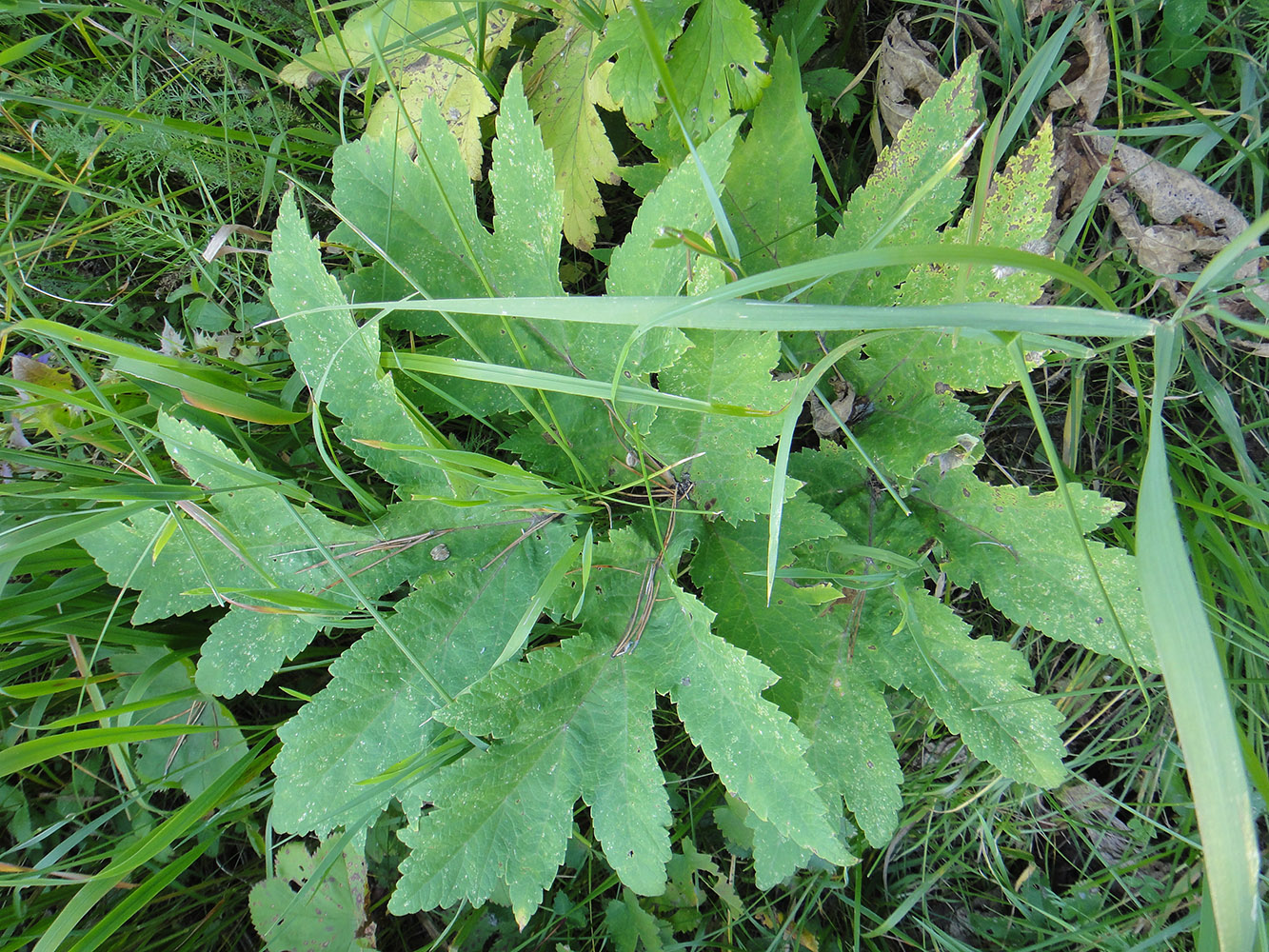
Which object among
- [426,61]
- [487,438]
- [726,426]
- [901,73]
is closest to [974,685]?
[726,426]

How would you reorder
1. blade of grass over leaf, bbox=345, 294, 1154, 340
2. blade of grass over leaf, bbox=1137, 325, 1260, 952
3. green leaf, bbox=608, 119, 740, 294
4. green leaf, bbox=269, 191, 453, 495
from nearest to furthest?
blade of grass over leaf, bbox=1137, 325, 1260, 952
blade of grass over leaf, bbox=345, 294, 1154, 340
green leaf, bbox=608, 119, 740, 294
green leaf, bbox=269, 191, 453, 495

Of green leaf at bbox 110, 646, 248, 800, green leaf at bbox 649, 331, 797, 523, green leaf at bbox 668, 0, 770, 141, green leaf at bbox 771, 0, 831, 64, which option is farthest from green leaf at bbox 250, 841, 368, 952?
green leaf at bbox 771, 0, 831, 64

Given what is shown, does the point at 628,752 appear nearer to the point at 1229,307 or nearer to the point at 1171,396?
the point at 1171,396

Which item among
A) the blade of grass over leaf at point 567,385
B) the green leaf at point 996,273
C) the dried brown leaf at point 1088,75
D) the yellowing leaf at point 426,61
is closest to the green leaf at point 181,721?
the blade of grass over leaf at point 567,385

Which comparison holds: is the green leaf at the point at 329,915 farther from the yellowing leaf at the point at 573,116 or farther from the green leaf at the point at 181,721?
the yellowing leaf at the point at 573,116

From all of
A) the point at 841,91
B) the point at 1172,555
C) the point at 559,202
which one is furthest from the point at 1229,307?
the point at 559,202

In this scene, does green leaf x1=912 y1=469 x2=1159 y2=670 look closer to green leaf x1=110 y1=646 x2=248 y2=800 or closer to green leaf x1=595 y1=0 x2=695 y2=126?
green leaf x1=595 y1=0 x2=695 y2=126
